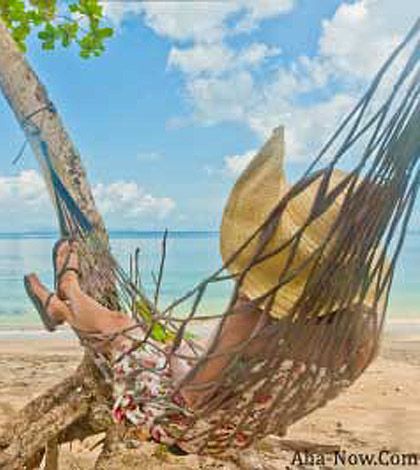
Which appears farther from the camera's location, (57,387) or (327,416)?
(327,416)

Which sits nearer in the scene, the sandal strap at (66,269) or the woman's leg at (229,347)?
the woman's leg at (229,347)

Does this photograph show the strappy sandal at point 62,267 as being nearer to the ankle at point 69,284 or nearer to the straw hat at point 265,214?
the ankle at point 69,284

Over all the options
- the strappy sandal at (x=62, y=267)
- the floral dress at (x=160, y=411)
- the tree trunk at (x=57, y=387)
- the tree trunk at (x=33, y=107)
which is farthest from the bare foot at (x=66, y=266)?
the tree trunk at (x=33, y=107)

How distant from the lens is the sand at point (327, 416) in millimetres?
3102

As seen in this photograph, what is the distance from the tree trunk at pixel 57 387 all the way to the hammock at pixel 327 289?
99cm

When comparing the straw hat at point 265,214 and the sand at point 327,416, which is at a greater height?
the straw hat at point 265,214

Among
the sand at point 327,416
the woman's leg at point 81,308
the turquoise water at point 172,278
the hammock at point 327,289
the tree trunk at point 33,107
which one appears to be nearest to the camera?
the hammock at point 327,289

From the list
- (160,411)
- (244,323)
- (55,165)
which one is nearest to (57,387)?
(55,165)

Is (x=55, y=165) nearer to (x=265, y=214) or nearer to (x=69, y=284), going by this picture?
(x=69, y=284)

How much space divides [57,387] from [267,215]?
5.07ft

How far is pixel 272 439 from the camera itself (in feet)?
10.8

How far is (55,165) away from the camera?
7.85 ft

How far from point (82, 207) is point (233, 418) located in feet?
3.89

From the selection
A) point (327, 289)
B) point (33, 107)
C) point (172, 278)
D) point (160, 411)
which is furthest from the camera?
point (172, 278)
